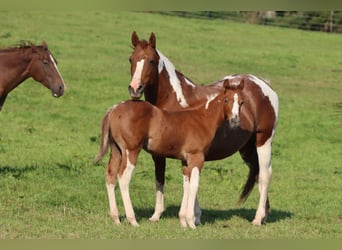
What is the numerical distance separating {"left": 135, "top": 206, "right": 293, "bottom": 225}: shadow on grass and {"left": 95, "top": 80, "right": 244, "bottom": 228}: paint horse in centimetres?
104

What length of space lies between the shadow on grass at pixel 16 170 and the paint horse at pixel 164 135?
11.8ft

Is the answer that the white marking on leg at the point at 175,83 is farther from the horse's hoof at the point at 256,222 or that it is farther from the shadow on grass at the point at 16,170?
the shadow on grass at the point at 16,170

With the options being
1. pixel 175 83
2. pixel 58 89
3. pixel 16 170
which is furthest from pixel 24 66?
pixel 175 83

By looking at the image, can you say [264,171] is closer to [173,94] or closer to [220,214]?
[220,214]

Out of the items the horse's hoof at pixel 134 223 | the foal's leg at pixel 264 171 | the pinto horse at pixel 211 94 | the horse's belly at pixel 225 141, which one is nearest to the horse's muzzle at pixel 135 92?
the pinto horse at pixel 211 94

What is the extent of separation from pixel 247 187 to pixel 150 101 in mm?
2048

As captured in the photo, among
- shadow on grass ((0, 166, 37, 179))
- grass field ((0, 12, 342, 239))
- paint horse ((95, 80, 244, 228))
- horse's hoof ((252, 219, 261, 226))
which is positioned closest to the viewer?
paint horse ((95, 80, 244, 228))

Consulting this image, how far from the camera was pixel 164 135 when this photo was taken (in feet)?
26.7

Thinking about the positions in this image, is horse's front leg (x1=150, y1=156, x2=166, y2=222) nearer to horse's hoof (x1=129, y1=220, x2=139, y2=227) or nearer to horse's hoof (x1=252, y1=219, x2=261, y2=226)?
horse's hoof (x1=129, y1=220, x2=139, y2=227)

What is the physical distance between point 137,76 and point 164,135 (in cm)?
73

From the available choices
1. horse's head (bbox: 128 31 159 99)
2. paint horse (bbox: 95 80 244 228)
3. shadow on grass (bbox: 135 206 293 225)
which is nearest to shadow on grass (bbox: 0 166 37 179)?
shadow on grass (bbox: 135 206 293 225)

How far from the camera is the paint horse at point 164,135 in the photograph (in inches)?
314

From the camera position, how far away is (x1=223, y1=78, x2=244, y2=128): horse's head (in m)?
8.04

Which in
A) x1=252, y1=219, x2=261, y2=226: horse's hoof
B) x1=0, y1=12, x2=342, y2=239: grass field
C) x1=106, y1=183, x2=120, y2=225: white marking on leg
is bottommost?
x1=0, y1=12, x2=342, y2=239: grass field
